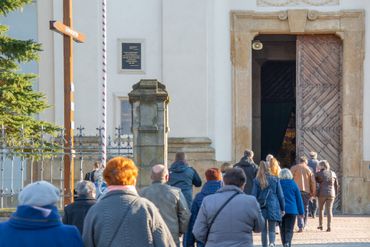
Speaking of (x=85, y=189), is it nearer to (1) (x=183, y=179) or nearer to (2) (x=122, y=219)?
(2) (x=122, y=219)

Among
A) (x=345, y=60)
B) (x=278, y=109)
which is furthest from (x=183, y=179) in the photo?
(x=278, y=109)

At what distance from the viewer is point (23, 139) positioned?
15922 mm

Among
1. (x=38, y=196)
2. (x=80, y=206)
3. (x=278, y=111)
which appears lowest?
(x=80, y=206)

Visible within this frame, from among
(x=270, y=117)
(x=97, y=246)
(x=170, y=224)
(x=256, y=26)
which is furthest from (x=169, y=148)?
(x=97, y=246)

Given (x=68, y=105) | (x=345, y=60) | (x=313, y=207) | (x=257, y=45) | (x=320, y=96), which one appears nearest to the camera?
(x=68, y=105)

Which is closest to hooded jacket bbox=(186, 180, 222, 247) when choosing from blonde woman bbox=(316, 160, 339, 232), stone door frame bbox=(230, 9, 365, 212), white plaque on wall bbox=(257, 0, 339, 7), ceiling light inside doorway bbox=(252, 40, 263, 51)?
blonde woman bbox=(316, 160, 339, 232)

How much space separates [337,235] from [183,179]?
530 cm

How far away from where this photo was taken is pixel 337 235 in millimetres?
17719

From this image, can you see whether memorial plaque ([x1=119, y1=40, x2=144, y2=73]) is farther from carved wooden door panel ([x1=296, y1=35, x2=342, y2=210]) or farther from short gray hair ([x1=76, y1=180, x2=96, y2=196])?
short gray hair ([x1=76, y1=180, x2=96, y2=196])

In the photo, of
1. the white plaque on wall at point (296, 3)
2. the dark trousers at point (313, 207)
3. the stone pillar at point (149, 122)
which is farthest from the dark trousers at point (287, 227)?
the white plaque on wall at point (296, 3)

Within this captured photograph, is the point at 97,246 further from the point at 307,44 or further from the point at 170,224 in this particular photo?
the point at 307,44

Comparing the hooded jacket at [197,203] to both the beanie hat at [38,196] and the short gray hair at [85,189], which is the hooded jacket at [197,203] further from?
the beanie hat at [38,196]

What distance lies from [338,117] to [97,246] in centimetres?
1840

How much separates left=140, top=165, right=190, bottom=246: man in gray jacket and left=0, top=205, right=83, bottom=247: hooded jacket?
13.0ft
